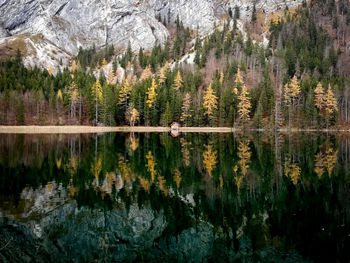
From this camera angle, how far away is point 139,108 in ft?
294

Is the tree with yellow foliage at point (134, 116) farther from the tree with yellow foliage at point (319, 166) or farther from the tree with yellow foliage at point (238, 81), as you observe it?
the tree with yellow foliage at point (319, 166)

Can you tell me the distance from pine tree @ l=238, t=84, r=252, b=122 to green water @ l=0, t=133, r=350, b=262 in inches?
Result: 2433

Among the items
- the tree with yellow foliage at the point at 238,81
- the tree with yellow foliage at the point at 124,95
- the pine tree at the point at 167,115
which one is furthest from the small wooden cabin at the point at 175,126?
the tree with yellow foliage at the point at 238,81

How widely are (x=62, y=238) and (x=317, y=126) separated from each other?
85131mm

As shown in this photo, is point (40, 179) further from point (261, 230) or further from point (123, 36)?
point (123, 36)

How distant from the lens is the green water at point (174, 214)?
30.0 feet

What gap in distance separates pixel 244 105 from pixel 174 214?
240 feet

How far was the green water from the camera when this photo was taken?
30.0 ft

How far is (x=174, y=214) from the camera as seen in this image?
40.9 ft

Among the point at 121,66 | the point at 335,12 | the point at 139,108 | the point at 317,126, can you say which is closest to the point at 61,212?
the point at 139,108

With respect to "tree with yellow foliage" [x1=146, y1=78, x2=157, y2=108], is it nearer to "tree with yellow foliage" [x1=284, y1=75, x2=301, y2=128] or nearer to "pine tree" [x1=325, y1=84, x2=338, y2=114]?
"tree with yellow foliage" [x1=284, y1=75, x2=301, y2=128]

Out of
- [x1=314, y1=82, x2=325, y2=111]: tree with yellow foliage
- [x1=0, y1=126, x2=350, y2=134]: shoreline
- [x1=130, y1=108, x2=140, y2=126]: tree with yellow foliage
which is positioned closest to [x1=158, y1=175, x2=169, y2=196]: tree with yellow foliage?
[x1=0, y1=126, x2=350, y2=134]: shoreline

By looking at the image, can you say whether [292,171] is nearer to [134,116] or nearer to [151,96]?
[134,116]

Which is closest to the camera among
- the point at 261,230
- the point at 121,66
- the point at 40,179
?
the point at 261,230
